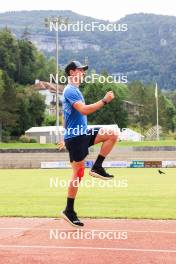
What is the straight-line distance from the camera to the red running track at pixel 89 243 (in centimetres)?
665

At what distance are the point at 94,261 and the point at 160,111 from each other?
113 m

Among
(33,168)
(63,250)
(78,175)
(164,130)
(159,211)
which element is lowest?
(164,130)

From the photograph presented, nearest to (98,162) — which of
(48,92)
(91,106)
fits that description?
(91,106)

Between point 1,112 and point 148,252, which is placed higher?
point 148,252

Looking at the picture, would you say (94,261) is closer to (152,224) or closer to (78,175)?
(78,175)

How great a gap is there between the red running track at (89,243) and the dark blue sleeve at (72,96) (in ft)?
6.26

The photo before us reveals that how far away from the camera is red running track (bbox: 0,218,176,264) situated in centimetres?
665

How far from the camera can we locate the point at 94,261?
21.4 feet

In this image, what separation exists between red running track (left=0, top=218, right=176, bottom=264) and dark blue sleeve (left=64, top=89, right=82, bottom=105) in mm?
1908

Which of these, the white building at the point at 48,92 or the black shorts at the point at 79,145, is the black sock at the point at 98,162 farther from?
the white building at the point at 48,92

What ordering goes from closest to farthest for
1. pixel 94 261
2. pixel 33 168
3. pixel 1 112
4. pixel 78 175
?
1. pixel 94 261
2. pixel 78 175
3. pixel 33 168
4. pixel 1 112

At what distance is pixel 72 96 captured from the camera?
8.52 meters

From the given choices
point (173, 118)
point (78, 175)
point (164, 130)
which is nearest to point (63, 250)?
point (78, 175)

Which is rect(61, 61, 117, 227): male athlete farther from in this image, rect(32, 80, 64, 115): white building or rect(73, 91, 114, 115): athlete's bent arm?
rect(32, 80, 64, 115): white building
